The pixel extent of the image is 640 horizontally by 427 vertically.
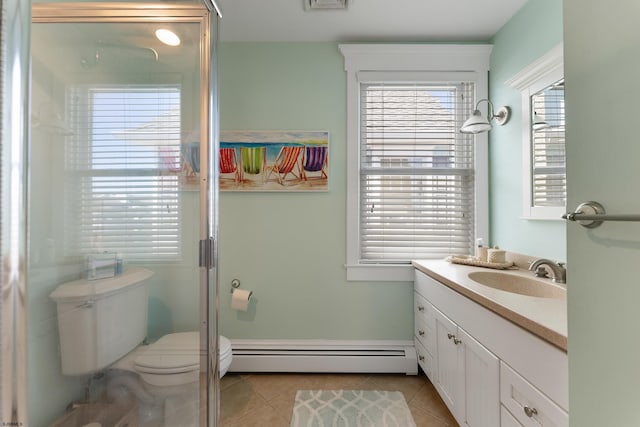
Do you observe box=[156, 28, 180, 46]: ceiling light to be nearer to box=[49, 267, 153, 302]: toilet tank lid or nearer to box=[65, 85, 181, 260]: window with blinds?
box=[65, 85, 181, 260]: window with blinds

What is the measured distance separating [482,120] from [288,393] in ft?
6.95

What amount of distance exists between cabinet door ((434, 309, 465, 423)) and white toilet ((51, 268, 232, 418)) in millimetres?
1199

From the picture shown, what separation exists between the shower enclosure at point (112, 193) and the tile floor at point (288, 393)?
64 centimetres

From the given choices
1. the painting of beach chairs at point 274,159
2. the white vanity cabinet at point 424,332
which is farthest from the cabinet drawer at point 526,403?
the painting of beach chairs at point 274,159

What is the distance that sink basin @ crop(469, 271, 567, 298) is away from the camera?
51.4 inches

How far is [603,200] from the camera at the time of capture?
630mm

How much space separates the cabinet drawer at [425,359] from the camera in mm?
1705

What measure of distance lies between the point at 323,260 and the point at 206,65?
1424 millimetres

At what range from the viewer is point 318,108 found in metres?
2.05

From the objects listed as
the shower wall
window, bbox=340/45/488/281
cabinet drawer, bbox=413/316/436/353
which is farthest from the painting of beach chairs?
cabinet drawer, bbox=413/316/436/353

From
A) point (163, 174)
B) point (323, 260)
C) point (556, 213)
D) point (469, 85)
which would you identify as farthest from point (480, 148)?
point (163, 174)

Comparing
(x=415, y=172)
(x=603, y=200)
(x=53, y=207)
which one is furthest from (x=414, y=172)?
(x=53, y=207)

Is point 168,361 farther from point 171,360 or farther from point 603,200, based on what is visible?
point 603,200

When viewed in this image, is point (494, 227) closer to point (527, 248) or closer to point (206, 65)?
point (527, 248)
